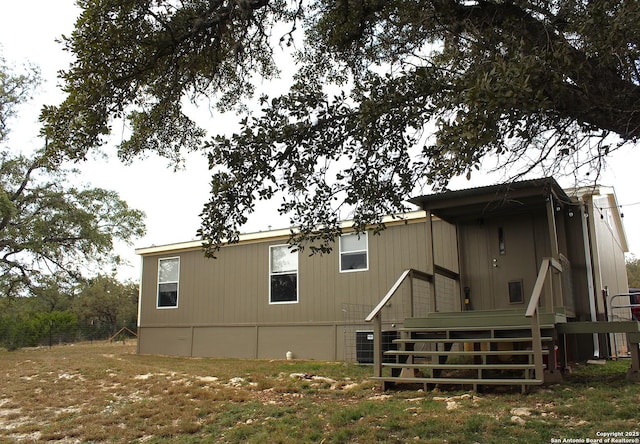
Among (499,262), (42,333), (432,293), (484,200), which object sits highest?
(484,200)

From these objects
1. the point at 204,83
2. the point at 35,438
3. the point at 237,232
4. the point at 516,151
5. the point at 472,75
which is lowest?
the point at 35,438

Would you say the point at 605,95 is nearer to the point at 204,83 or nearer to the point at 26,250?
the point at 204,83

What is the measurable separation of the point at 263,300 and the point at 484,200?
6690mm

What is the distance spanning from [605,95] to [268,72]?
3.97 meters

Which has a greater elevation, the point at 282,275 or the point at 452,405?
the point at 282,275

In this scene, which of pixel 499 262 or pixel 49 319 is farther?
pixel 49 319

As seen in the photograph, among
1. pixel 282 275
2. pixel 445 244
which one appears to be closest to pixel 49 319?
pixel 282 275

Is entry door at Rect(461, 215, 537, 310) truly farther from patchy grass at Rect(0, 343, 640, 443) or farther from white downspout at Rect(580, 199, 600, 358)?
patchy grass at Rect(0, 343, 640, 443)

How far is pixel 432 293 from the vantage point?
8.34 meters

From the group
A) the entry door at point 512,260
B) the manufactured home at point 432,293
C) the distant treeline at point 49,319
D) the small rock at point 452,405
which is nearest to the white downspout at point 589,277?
the manufactured home at point 432,293

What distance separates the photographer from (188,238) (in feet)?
48.4

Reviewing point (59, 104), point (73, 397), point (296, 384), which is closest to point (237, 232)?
point (59, 104)

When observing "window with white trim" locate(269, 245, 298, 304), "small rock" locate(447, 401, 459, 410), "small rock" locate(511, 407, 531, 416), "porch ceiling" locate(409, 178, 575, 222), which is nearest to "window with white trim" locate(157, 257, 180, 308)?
"window with white trim" locate(269, 245, 298, 304)

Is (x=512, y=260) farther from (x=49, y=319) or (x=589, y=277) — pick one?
(x=49, y=319)
